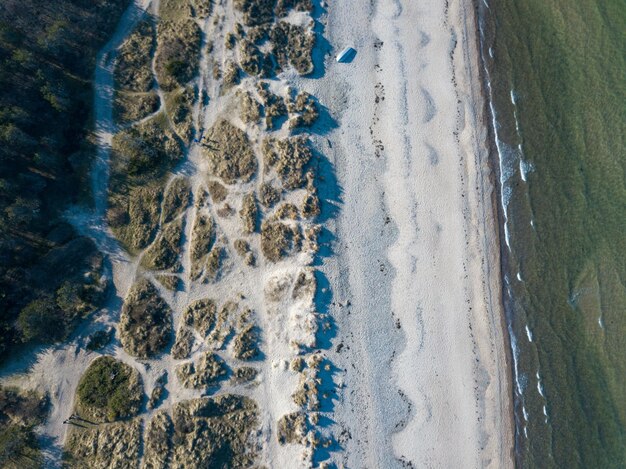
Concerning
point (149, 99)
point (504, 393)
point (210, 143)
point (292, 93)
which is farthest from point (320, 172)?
point (504, 393)

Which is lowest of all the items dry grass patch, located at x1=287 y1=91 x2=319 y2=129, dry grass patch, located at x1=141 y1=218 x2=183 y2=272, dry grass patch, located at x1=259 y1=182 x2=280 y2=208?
dry grass patch, located at x1=141 y1=218 x2=183 y2=272

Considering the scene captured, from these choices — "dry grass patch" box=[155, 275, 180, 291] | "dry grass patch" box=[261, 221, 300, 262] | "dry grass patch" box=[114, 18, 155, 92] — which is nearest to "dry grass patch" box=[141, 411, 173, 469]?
"dry grass patch" box=[155, 275, 180, 291]

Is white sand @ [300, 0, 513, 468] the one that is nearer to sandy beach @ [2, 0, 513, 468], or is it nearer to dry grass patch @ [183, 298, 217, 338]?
sandy beach @ [2, 0, 513, 468]

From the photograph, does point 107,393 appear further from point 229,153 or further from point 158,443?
point 229,153

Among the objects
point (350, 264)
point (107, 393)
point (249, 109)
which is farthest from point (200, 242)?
point (107, 393)

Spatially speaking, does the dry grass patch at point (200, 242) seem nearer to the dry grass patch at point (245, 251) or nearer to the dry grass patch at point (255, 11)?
the dry grass patch at point (245, 251)

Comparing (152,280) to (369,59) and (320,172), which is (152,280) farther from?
(369,59)
